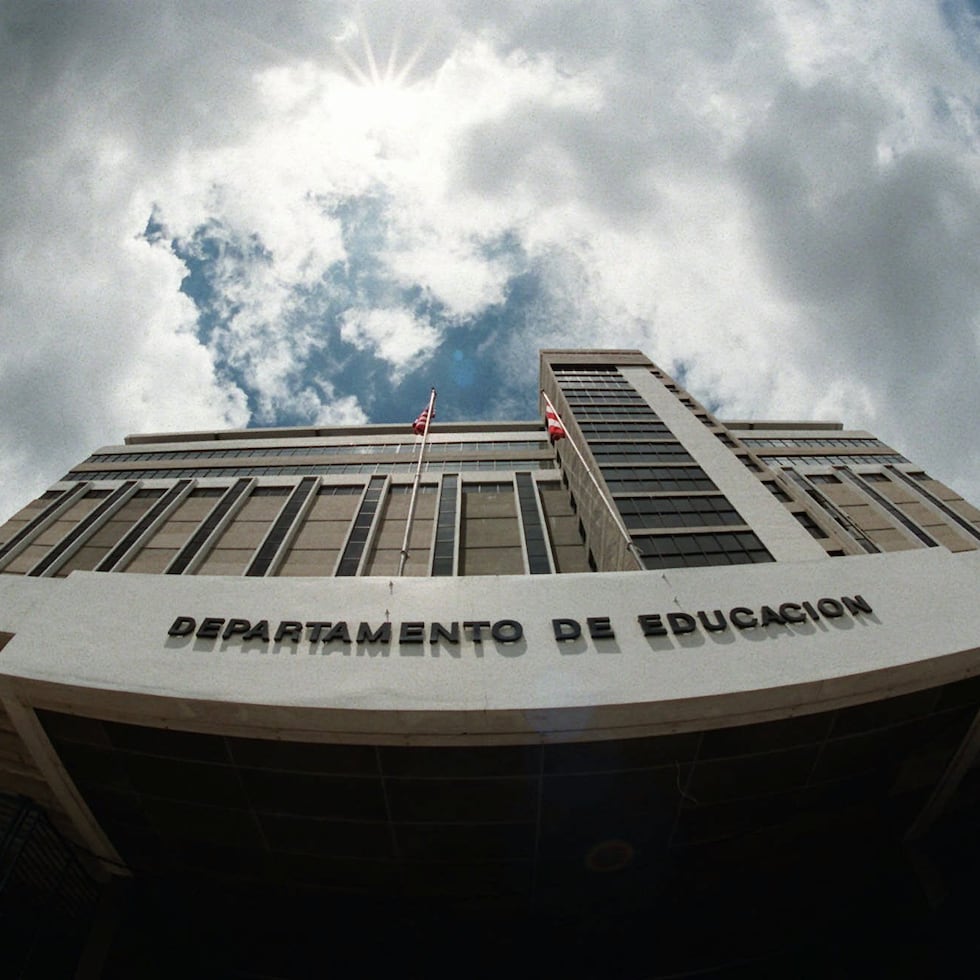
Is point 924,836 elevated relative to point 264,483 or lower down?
lower down

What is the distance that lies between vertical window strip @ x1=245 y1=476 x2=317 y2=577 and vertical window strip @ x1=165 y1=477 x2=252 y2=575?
3.23 m

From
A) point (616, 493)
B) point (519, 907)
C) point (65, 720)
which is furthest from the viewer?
point (616, 493)

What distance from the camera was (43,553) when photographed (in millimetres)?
24312

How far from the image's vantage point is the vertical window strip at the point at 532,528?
72.4ft

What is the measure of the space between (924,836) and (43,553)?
3827cm

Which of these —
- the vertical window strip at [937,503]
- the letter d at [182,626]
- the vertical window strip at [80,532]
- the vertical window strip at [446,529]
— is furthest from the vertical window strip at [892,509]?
the vertical window strip at [80,532]

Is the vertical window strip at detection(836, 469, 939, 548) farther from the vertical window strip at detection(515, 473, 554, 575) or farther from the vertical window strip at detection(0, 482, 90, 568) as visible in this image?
the vertical window strip at detection(0, 482, 90, 568)

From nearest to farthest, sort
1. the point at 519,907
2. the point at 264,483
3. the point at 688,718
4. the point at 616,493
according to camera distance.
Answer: the point at 688,718 < the point at 519,907 < the point at 616,493 < the point at 264,483

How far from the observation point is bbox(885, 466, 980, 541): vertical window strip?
28859 mm

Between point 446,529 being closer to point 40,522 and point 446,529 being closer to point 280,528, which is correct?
point 280,528

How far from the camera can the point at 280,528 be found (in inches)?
971

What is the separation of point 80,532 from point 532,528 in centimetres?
2587

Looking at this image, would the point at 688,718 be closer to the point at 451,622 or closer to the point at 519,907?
the point at 451,622

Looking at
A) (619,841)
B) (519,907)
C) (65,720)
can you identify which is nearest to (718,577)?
(619,841)
